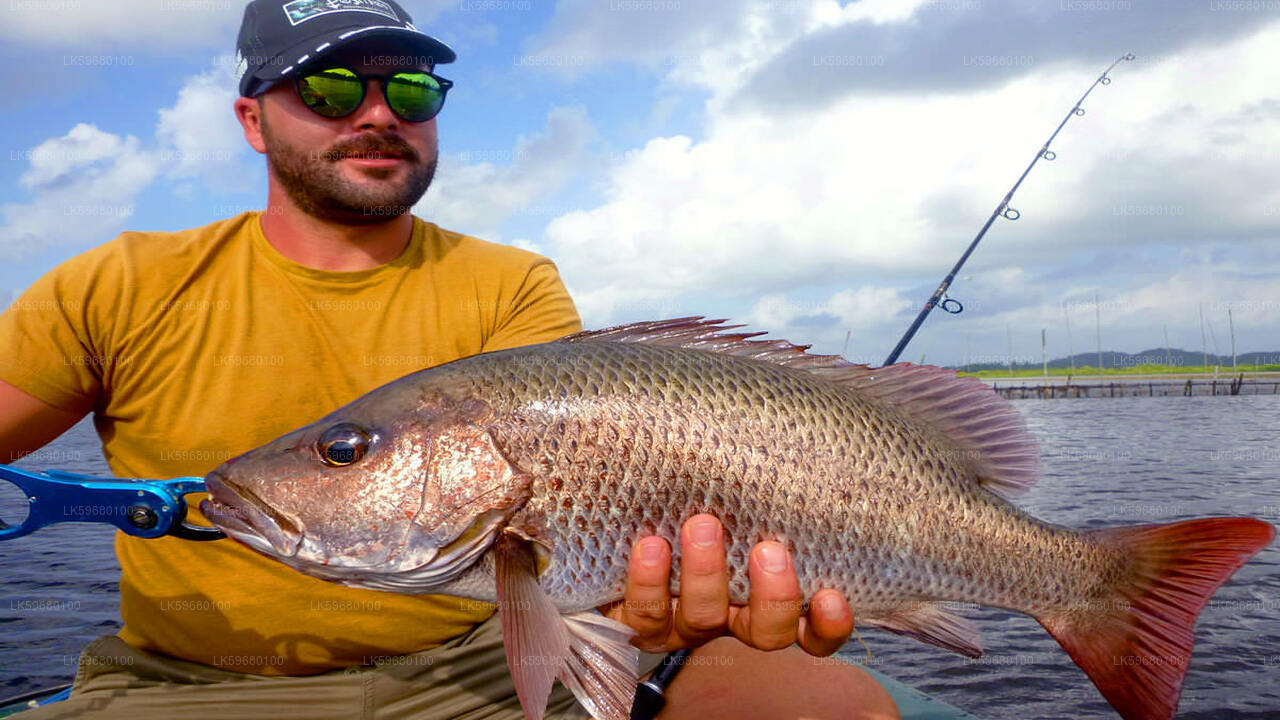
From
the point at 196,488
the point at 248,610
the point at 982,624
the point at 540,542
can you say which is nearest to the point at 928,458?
the point at 540,542

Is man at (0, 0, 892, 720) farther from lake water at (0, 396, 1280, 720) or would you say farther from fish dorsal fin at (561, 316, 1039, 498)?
lake water at (0, 396, 1280, 720)

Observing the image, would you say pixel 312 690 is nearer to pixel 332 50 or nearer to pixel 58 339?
pixel 58 339

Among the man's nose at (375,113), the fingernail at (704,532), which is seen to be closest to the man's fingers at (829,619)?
the fingernail at (704,532)

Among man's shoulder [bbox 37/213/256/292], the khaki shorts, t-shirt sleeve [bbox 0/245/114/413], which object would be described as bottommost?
the khaki shorts

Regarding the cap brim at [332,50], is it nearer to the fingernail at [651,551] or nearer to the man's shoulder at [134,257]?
the man's shoulder at [134,257]

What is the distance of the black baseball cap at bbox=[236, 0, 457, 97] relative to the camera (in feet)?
10.1

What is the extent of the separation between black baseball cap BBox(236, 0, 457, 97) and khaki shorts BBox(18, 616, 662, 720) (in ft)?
7.40

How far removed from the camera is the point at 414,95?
129 inches

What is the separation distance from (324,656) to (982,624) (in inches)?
373

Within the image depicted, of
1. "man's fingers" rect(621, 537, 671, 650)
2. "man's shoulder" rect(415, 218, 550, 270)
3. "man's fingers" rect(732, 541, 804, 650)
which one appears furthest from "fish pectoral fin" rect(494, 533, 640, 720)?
"man's shoulder" rect(415, 218, 550, 270)

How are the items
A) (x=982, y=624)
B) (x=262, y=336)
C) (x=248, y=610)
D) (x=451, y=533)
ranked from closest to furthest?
(x=451, y=533) → (x=248, y=610) → (x=262, y=336) → (x=982, y=624)

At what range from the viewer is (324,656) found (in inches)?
106

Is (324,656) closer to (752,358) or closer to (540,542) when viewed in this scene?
(540,542)

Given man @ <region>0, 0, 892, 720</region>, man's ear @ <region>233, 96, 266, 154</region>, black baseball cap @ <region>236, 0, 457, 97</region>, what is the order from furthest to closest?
man's ear @ <region>233, 96, 266, 154</region> → black baseball cap @ <region>236, 0, 457, 97</region> → man @ <region>0, 0, 892, 720</region>
